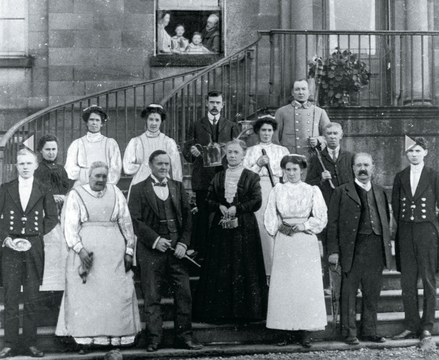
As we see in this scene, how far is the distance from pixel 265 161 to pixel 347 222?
39.9 inches

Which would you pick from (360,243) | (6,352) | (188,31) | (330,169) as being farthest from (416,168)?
(188,31)

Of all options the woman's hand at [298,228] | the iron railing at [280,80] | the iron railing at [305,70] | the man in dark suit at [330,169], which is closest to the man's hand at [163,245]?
the woman's hand at [298,228]

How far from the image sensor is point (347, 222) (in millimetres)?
7371

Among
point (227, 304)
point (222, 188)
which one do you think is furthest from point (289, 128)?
point (227, 304)

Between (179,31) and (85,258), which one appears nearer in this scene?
(85,258)

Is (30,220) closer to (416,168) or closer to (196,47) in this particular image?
(416,168)

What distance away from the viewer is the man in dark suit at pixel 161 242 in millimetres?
7016

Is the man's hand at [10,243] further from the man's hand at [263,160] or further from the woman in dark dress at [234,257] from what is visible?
the man's hand at [263,160]

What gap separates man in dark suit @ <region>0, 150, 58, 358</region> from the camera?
6.88 metres

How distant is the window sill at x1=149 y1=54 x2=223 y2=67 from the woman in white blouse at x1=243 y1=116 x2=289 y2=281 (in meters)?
3.79

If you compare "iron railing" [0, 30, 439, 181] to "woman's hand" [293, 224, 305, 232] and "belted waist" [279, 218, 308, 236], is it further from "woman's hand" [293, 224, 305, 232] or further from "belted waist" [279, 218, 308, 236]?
"woman's hand" [293, 224, 305, 232]

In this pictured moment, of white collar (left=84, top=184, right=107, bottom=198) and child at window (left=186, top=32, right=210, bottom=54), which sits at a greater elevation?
child at window (left=186, top=32, right=210, bottom=54)

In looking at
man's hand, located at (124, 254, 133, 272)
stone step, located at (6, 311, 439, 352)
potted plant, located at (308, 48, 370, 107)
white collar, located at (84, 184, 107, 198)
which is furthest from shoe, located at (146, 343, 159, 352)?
potted plant, located at (308, 48, 370, 107)

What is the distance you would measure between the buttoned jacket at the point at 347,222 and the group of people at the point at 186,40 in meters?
4.83
